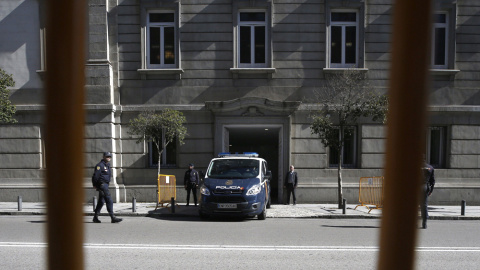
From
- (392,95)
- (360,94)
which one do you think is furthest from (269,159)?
(392,95)

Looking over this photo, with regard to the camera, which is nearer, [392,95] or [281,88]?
[392,95]

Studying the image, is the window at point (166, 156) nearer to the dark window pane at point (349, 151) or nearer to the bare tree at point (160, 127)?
the bare tree at point (160, 127)

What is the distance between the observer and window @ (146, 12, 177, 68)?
650 inches

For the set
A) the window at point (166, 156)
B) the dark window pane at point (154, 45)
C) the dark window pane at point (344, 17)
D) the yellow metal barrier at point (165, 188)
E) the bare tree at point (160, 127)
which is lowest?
the yellow metal barrier at point (165, 188)

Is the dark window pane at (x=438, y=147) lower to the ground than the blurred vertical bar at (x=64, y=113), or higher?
lower

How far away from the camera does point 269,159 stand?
2197 cm

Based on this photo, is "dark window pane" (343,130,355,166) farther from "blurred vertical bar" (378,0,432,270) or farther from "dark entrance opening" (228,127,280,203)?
"blurred vertical bar" (378,0,432,270)

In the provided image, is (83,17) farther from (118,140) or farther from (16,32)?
(16,32)

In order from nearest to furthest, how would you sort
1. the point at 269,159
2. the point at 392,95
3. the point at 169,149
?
1. the point at 392,95
2. the point at 169,149
3. the point at 269,159

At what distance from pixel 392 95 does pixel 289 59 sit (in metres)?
16.3

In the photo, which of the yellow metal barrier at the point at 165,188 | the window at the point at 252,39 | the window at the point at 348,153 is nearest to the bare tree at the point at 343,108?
the window at the point at 348,153

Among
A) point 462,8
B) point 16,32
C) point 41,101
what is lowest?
point 41,101

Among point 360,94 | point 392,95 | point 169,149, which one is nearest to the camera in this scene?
point 392,95

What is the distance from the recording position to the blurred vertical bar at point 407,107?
49 cm
